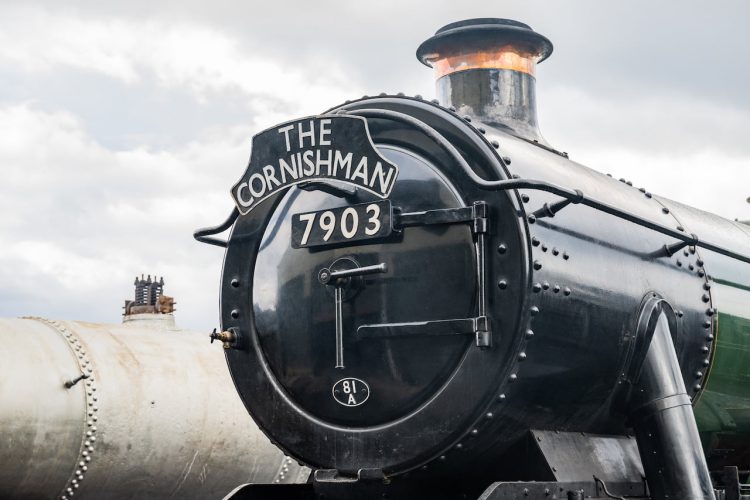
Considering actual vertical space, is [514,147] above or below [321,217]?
above

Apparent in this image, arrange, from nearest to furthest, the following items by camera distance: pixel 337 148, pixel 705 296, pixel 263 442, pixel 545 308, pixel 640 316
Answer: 1. pixel 545 308
2. pixel 337 148
3. pixel 640 316
4. pixel 705 296
5. pixel 263 442

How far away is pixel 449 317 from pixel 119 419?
537 centimetres

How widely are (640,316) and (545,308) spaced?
2.52 feet

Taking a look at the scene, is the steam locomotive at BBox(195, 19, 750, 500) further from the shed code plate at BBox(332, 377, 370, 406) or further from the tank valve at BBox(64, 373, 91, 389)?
the tank valve at BBox(64, 373, 91, 389)

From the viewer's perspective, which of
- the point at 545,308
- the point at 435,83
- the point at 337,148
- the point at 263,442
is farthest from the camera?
the point at 263,442

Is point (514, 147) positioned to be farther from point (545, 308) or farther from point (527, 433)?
point (527, 433)

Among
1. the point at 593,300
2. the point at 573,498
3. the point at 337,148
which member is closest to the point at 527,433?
the point at 573,498

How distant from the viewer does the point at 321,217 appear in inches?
178

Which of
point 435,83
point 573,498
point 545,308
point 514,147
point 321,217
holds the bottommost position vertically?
point 573,498

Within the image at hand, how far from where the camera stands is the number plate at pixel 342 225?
4.29 m

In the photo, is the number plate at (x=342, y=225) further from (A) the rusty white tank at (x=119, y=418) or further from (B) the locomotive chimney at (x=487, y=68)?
(A) the rusty white tank at (x=119, y=418)

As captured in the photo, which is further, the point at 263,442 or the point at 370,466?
the point at 263,442

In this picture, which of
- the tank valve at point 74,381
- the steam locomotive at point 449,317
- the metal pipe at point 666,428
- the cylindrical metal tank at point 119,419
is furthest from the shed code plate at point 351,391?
the tank valve at point 74,381

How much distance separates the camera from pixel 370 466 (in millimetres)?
4293
